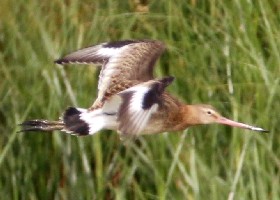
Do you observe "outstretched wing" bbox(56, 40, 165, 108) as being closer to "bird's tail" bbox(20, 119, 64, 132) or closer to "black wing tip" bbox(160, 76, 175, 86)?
"bird's tail" bbox(20, 119, 64, 132)

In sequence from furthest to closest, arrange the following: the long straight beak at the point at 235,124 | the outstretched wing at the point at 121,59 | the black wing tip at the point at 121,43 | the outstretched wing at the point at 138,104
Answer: the black wing tip at the point at 121,43 → the outstretched wing at the point at 121,59 → the long straight beak at the point at 235,124 → the outstretched wing at the point at 138,104

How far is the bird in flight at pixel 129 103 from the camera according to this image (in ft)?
20.2

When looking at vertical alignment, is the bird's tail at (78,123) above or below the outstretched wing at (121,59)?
below

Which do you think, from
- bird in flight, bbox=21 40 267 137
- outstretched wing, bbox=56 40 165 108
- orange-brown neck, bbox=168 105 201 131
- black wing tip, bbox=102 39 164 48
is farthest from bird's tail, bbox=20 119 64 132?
black wing tip, bbox=102 39 164 48

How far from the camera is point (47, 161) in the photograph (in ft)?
22.4

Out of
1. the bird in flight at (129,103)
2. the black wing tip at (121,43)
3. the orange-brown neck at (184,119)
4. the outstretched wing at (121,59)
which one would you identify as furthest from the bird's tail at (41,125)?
the black wing tip at (121,43)

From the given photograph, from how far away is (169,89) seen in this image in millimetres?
7070

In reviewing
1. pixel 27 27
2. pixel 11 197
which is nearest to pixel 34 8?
pixel 27 27

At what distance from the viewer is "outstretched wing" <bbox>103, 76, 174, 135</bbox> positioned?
601cm

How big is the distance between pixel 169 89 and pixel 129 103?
3.03 feet

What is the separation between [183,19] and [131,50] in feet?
1.32

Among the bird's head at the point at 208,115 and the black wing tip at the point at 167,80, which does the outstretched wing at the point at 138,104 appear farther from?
the bird's head at the point at 208,115

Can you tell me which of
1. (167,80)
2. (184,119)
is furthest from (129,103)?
(184,119)

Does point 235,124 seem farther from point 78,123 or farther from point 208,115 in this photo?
point 78,123
